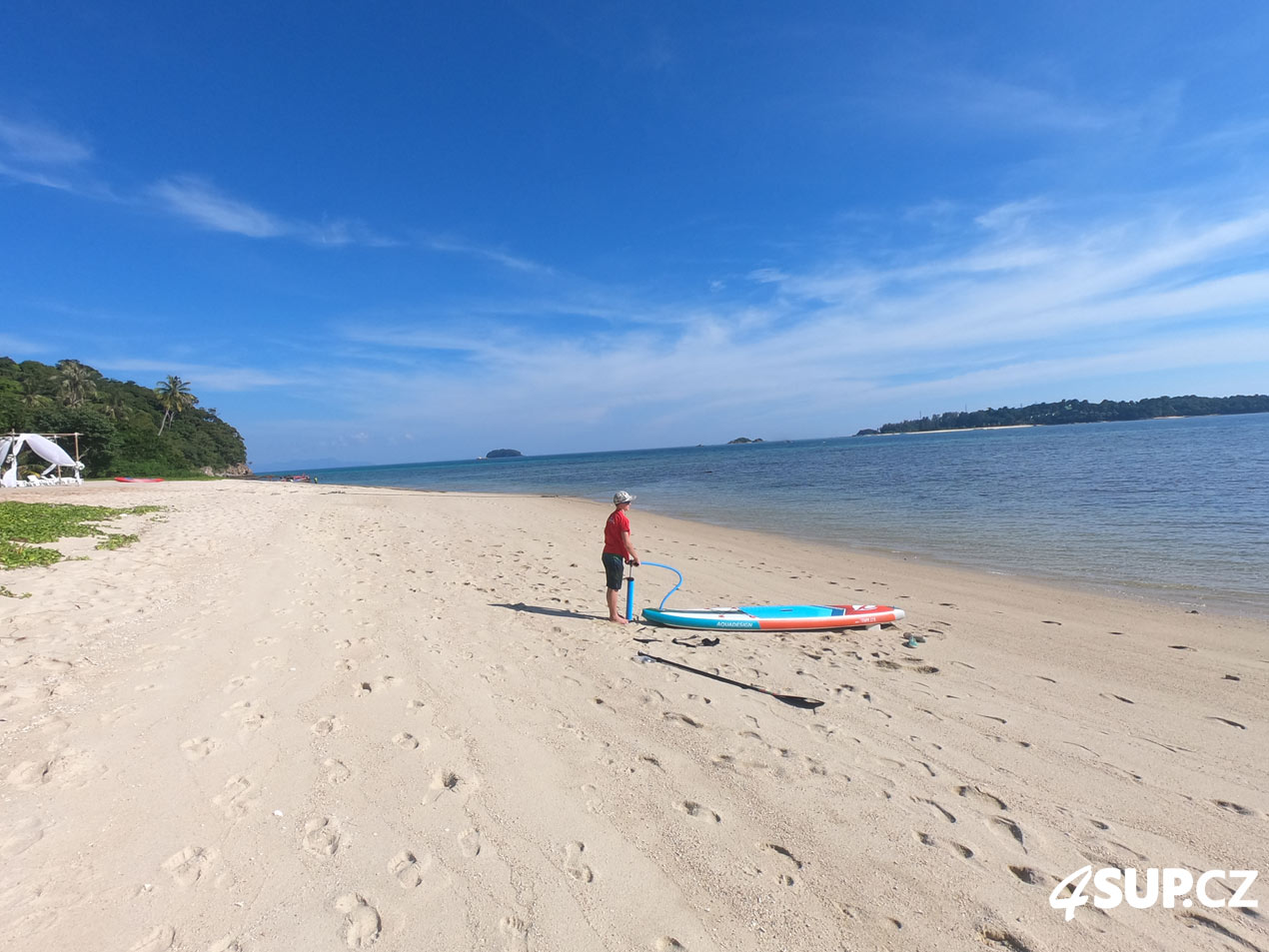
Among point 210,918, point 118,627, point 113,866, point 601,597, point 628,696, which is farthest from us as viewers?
point 601,597

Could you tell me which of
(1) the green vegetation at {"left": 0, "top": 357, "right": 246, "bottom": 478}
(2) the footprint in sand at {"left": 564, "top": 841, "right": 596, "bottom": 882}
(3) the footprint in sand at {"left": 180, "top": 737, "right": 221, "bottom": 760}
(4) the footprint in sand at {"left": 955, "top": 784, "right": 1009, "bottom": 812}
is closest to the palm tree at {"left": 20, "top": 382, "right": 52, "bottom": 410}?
(1) the green vegetation at {"left": 0, "top": 357, "right": 246, "bottom": 478}

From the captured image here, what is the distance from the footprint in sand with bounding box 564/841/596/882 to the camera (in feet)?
9.92

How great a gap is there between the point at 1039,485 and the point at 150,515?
34.1 m

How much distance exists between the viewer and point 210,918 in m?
2.62

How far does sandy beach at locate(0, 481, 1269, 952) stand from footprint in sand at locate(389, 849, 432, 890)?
0.01 meters

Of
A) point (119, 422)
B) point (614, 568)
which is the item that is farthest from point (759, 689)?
point (119, 422)

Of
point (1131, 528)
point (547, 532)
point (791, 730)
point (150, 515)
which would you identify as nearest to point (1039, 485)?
point (1131, 528)

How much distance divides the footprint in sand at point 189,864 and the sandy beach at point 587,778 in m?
0.02

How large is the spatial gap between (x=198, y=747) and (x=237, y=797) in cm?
82

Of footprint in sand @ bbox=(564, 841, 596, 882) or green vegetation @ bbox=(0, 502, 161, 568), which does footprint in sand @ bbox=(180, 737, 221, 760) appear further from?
green vegetation @ bbox=(0, 502, 161, 568)

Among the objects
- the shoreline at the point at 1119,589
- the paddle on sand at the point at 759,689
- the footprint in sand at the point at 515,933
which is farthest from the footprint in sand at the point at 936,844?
the shoreline at the point at 1119,589

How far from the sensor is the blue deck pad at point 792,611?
7.82 meters

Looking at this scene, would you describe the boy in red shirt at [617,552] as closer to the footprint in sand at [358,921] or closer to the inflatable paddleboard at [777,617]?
the inflatable paddleboard at [777,617]

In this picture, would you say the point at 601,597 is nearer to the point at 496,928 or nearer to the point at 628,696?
the point at 628,696
